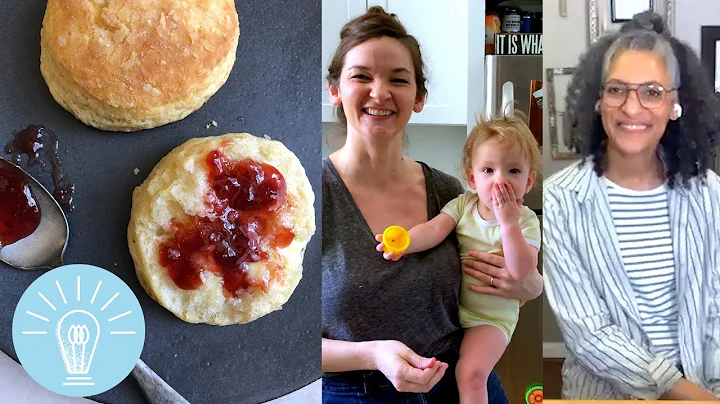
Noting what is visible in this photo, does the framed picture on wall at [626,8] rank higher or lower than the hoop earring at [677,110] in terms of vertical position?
higher

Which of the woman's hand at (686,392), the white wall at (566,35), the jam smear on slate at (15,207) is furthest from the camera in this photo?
the woman's hand at (686,392)

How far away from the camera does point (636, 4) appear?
1.74m

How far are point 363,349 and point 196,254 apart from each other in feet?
1.02

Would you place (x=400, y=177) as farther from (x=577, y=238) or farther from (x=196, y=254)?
(x=577, y=238)

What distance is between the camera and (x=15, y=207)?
980 mm

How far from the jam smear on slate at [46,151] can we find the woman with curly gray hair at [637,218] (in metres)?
1.32

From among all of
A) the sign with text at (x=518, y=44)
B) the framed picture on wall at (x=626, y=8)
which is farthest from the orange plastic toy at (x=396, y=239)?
the framed picture on wall at (x=626, y=8)

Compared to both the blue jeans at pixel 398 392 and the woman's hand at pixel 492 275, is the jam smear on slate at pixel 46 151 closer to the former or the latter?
the blue jeans at pixel 398 392

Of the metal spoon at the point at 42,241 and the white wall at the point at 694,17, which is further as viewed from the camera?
the white wall at the point at 694,17

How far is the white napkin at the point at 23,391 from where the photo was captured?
101 centimetres

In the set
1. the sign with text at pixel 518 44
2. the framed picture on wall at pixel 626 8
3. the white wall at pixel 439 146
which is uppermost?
the framed picture on wall at pixel 626 8

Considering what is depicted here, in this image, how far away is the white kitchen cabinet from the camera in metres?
0.90

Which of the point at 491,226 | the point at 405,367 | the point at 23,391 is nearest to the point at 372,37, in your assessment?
the point at 491,226

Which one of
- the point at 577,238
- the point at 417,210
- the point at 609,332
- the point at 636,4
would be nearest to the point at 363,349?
the point at 417,210
